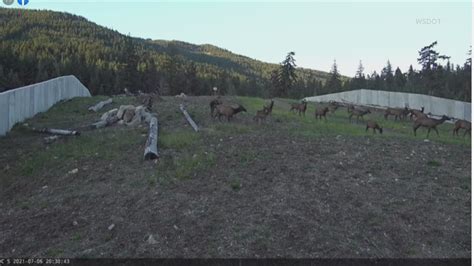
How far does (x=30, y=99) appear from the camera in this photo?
65.8 feet

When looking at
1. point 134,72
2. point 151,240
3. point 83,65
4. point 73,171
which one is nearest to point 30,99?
point 73,171

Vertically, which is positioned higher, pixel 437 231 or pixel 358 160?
pixel 358 160

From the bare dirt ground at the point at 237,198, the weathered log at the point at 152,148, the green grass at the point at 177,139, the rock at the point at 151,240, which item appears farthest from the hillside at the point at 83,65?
the rock at the point at 151,240

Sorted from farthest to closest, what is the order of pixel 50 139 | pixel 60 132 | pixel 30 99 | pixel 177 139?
pixel 30 99
pixel 60 132
pixel 50 139
pixel 177 139

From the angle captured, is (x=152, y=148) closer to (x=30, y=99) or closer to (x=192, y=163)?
(x=192, y=163)

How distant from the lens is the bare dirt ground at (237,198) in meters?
6.55

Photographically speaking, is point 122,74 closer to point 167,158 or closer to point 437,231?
point 167,158

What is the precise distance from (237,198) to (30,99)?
15828 mm

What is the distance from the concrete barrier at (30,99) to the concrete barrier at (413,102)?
25.6m

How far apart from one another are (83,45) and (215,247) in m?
126

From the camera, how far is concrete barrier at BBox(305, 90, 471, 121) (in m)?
28.5

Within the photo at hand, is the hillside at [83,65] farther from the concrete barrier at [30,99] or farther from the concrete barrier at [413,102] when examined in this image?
the concrete barrier at [413,102]

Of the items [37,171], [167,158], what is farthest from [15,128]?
[167,158]

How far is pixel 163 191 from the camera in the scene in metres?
8.48
